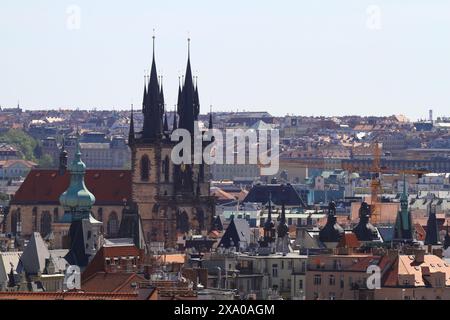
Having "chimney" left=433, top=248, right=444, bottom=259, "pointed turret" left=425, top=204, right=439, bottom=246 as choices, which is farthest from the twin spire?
"chimney" left=433, top=248, right=444, bottom=259

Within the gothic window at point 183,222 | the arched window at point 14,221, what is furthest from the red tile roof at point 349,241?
the arched window at point 14,221

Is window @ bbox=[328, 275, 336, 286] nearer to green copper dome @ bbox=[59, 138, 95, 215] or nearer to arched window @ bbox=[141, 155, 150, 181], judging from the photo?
green copper dome @ bbox=[59, 138, 95, 215]

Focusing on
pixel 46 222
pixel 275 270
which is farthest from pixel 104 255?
pixel 46 222

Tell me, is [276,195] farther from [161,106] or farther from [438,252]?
[438,252]

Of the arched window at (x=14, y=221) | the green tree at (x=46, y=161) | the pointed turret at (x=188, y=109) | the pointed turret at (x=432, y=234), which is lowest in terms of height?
the green tree at (x=46, y=161)

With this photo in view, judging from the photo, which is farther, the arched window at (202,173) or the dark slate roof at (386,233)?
the arched window at (202,173)

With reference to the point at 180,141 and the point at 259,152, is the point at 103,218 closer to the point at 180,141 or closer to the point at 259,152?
the point at 180,141

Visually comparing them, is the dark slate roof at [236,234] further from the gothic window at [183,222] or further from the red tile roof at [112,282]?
the red tile roof at [112,282]

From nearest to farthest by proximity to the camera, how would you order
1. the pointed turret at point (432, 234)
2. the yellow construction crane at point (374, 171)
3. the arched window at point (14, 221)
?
the pointed turret at point (432, 234) < the arched window at point (14, 221) < the yellow construction crane at point (374, 171)
